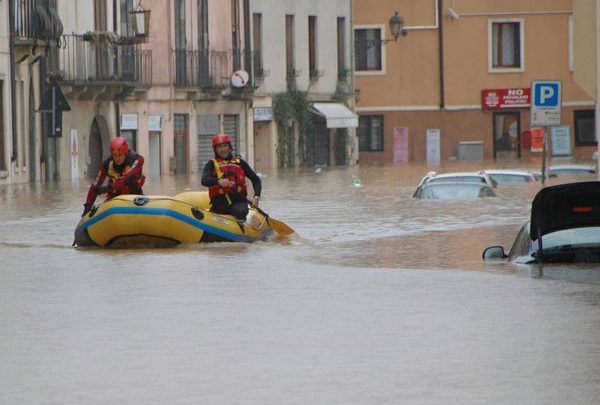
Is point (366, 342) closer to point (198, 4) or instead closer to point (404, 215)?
point (404, 215)

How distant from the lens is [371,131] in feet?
266

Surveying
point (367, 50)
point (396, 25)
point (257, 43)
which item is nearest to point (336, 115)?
point (396, 25)

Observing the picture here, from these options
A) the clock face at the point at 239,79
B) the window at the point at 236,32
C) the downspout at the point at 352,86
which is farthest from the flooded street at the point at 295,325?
the downspout at the point at 352,86

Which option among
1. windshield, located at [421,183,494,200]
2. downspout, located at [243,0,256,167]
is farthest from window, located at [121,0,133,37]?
windshield, located at [421,183,494,200]

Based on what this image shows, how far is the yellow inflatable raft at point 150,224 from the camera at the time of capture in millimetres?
23344

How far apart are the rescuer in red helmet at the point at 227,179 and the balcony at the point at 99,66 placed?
90.5 ft

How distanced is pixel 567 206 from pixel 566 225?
25cm

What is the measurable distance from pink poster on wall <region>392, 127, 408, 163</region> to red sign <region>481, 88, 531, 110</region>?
11.3 feet

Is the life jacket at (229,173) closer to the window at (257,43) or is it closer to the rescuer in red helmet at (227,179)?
the rescuer in red helmet at (227,179)

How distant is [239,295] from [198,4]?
159 feet

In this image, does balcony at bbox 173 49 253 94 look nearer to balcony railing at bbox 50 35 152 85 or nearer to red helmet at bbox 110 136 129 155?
balcony railing at bbox 50 35 152 85

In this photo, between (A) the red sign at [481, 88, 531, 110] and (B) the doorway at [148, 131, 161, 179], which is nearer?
(B) the doorway at [148, 131, 161, 179]

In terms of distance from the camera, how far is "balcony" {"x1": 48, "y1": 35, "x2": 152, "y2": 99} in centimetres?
5291

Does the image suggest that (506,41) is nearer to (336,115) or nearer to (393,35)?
(393,35)
